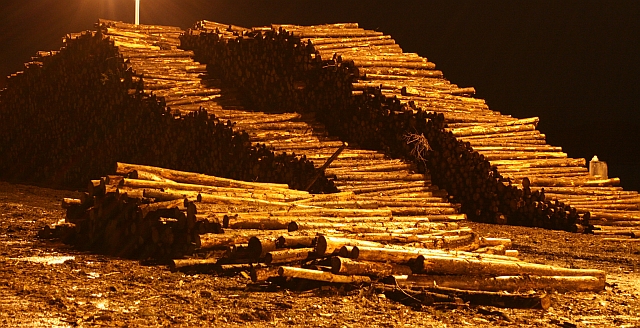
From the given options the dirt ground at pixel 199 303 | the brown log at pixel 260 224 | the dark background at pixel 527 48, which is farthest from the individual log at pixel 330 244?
the dark background at pixel 527 48

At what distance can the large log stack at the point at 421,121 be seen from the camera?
13.4 meters

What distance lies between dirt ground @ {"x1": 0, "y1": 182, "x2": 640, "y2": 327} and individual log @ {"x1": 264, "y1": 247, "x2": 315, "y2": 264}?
352 mm

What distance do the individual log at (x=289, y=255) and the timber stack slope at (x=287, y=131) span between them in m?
2.28

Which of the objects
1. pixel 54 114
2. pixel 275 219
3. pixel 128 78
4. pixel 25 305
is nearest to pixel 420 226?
pixel 275 219

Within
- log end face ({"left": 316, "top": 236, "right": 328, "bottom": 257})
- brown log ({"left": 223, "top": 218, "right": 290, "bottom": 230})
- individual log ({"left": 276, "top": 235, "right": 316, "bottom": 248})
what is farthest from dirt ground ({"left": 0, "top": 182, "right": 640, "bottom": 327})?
brown log ({"left": 223, "top": 218, "right": 290, "bottom": 230})

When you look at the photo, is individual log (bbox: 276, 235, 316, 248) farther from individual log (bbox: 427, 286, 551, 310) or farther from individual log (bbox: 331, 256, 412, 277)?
individual log (bbox: 427, 286, 551, 310)

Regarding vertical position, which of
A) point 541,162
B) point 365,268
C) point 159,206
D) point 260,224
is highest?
point 541,162

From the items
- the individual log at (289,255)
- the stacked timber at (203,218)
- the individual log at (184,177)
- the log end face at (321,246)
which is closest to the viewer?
the log end face at (321,246)

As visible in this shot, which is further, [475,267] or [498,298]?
[475,267]

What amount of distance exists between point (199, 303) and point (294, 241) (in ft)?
4.70

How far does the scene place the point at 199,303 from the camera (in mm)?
6918

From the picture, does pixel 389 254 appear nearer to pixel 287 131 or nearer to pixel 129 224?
pixel 129 224

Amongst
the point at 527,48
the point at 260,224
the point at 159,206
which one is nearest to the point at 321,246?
the point at 260,224

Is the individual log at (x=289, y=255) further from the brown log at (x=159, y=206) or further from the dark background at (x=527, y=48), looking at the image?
the dark background at (x=527, y=48)
